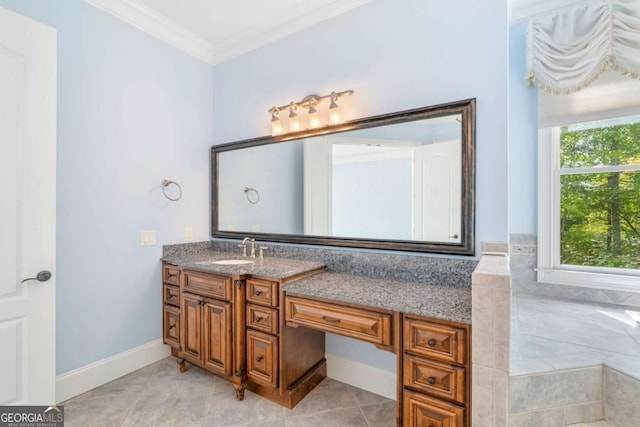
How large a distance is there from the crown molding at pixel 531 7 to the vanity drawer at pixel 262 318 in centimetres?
310

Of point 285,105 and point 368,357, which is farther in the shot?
point 285,105

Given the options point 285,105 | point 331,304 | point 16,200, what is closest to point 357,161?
point 285,105

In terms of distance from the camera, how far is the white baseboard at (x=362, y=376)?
6.34ft

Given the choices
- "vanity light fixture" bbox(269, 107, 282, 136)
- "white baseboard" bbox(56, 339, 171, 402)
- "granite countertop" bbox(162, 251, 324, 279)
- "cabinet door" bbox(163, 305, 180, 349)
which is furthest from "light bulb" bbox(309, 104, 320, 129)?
"white baseboard" bbox(56, 339, 171, 402)

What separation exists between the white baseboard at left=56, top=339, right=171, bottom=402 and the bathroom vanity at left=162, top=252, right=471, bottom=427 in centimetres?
16

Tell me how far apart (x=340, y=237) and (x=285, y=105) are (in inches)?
47.1

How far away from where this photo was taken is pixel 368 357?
6.62 feet

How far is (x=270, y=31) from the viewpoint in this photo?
8.05 ft

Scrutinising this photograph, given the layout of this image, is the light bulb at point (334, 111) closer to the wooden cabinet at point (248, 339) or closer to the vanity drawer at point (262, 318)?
the wooden cabinet at point (248, 339)

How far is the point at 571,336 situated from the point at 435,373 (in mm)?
1246

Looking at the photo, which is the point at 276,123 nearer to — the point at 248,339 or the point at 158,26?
the point at 158,26

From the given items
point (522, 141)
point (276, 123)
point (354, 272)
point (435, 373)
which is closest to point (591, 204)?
point (522, 141)

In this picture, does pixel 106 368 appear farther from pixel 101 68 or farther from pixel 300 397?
pixel 101 68

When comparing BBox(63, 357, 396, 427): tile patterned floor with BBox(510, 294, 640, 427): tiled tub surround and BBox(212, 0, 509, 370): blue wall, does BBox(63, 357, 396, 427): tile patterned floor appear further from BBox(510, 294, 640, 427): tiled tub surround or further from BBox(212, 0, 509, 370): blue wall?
BBox(510, 294, 640, 427): tiled tub surround
